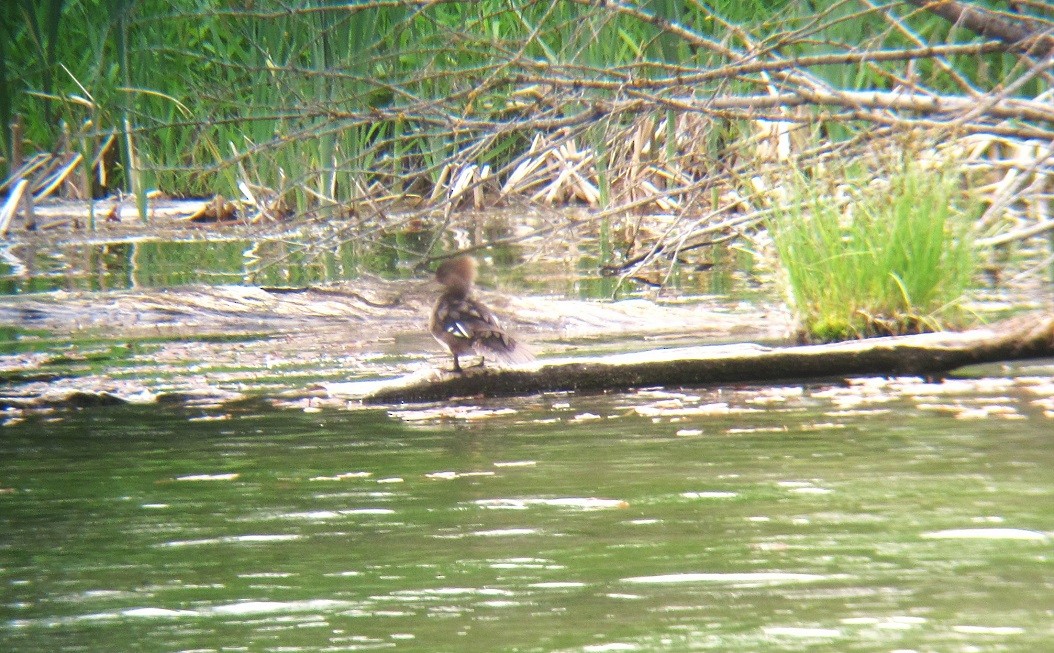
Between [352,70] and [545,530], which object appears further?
[352,70]

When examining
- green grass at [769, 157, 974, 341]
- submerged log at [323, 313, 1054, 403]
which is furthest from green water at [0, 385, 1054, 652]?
green grass at [769, 157, 974, 341]

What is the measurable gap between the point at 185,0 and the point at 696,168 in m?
5.47

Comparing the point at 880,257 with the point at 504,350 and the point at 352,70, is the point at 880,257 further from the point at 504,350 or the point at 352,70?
the point at 352,70

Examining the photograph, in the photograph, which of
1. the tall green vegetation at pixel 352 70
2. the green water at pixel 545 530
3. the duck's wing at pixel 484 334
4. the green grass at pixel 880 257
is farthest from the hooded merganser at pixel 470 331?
the green grass at pixel 880 257

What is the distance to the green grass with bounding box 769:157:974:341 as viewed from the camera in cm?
736

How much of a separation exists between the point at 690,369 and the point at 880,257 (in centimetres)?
137

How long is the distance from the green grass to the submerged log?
28.1 inches

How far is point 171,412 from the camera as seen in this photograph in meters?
6.45

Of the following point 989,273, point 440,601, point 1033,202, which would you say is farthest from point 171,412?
point 1033,202

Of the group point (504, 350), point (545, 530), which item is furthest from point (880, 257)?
point (545, 530)

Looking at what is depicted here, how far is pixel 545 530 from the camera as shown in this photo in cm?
403

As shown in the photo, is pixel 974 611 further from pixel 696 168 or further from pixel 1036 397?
pixel 696 168

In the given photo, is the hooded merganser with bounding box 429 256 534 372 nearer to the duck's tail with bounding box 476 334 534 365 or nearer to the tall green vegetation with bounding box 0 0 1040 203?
the duck's tail with bounding box 476 334 534 365

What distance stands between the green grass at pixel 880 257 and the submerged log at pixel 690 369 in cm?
71
